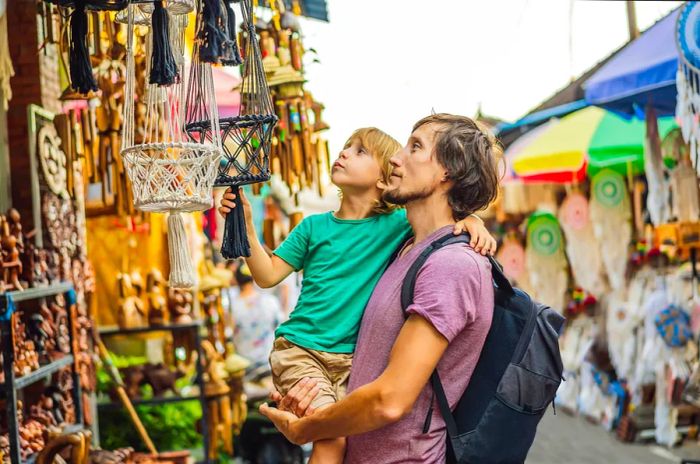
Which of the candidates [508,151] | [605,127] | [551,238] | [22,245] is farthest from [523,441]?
[508,151]

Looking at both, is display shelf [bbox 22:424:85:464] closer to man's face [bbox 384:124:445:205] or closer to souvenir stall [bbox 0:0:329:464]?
souvenir stall [bbox 0:0:329:464]

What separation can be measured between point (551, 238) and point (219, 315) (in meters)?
4.56

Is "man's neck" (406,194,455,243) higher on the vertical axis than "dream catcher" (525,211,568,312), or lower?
higher

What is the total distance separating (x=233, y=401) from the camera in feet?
20.8

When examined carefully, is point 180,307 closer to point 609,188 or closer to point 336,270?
point 336,270

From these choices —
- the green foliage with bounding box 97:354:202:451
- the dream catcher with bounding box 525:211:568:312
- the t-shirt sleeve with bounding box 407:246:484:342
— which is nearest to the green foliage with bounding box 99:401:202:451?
the green foliage with bounding box 97:354:202:451

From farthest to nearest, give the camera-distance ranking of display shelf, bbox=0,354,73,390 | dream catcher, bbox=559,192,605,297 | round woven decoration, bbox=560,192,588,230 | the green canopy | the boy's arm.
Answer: round woven decoration, bbox=560,192,588,230, dream catcher, bbox=559,192,605,297, the green canopy, display shelf, bbox=0,354,73,390, the boy's arm

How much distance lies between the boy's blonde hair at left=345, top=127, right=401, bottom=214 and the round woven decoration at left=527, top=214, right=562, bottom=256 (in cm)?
745

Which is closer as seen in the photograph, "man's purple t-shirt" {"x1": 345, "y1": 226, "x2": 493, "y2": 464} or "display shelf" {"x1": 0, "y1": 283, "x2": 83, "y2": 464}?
"man's purple t-shirt" {"x1": 345, "y1": 226, "x2": 493, "y2": 464}

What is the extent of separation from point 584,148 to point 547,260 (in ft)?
5.96

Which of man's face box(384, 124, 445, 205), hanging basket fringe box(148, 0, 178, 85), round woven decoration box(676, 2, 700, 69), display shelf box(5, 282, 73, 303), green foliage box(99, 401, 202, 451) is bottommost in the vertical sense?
green foliage box(99, 401, 202, 451)

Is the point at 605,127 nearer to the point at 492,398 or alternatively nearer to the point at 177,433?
the point at 177,433

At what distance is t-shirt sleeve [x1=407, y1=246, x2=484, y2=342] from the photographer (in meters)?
1.91

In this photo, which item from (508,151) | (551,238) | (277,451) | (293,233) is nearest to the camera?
(293,233)
